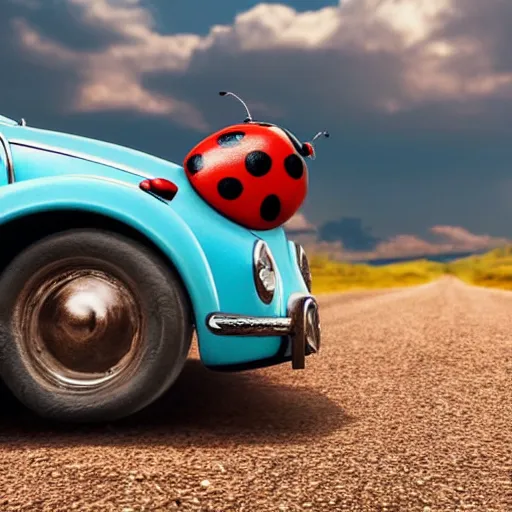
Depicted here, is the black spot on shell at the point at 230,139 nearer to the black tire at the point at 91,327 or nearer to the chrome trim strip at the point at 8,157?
the black tire at the point at 91,327

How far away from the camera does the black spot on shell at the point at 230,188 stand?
3.44m

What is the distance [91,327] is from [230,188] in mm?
971

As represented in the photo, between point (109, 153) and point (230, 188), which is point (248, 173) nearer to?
point (230, 188)

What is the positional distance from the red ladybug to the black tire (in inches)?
19.0

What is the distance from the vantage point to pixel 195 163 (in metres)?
3.51

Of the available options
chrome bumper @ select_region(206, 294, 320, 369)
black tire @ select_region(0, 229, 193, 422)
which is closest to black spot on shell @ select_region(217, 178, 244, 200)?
black tire @ select_region(0, 229, 193, 422)

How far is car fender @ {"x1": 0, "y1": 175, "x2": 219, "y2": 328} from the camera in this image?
10.5 ft

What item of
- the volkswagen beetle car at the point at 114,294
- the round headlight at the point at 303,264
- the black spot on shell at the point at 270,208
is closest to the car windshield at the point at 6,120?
the volkswagen beetle car at the point at 114,294

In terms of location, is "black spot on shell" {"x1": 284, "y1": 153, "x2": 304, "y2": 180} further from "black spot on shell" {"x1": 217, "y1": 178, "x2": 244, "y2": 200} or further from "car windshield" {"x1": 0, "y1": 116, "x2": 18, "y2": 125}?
"car windshield" {"x1": 0, "y1": 116, "x2": 18, "y2": 125}

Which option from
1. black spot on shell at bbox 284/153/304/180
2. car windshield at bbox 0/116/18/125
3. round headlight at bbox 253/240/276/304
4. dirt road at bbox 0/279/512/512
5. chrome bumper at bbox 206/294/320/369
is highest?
car windshield at bbox 0/116/18/125

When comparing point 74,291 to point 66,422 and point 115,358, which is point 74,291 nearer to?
point 115,358

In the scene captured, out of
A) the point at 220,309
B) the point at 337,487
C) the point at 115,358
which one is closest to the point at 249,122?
the point at 220,309

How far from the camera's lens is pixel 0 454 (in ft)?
9.71

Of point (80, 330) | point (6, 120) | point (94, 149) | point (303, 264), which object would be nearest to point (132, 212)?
point (94, 149)
